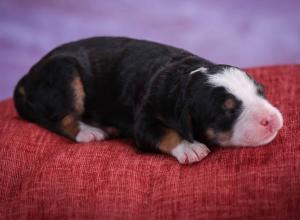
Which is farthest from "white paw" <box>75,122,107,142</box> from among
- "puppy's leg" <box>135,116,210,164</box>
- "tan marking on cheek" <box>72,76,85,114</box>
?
"puppy's leg" <box>135,116,210,164</box>

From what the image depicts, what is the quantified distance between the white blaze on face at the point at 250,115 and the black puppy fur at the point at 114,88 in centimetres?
15

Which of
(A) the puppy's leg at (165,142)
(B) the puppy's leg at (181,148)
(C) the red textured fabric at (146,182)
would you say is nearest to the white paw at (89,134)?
(C) the red textured fabric at (146,182)

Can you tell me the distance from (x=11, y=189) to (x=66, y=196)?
0.43 metres

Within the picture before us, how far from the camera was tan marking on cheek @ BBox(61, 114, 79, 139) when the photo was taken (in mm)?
4289

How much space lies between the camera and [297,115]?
379 centimetres

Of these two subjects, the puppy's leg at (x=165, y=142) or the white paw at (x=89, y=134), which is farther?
the white paw at (x=89, y=134)

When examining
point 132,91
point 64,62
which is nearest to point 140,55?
point 132,91

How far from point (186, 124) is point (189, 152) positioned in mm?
173

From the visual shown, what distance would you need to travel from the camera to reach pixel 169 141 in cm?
366

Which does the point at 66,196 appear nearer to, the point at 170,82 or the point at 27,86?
the point at 170,82

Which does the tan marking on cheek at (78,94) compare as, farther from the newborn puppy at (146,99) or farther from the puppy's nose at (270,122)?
the puppy's nose at (270,122)

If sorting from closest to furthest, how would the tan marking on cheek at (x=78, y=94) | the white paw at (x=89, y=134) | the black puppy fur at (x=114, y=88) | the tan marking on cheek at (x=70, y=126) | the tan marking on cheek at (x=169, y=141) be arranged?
the tan marking on cheek at (x=169, y=141), the black puppy fur at (x=114, y=88), the white paw at (x=89, y=134), the tan marking on cheek at (x=70, y=126), the tan marking on cheek at (x=78, y=94)

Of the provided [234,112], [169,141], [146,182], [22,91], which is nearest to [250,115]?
[234,112]

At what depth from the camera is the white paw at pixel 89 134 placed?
4188 mm
